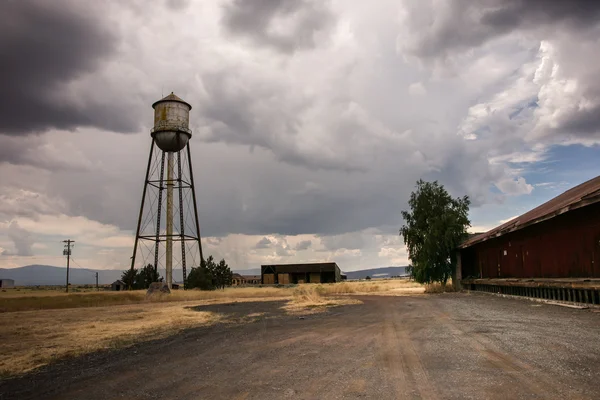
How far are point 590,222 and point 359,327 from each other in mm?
11288

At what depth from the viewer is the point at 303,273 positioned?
89.4 meters

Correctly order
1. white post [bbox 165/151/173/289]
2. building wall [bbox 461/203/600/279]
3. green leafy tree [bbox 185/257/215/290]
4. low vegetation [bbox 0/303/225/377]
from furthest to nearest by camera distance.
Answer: green leafy tree [bbox 185/257/215/290], white post [bbox 165/151/173/289], building wall [bbox 461/203/600/279], low vegetation [bbox 0/303/225/377]

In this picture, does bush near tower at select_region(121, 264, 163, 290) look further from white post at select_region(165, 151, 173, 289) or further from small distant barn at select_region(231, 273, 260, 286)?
small distant barn at select_region(231, 273, 260, 286)

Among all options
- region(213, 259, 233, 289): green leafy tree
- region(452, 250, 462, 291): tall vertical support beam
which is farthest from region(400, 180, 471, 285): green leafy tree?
region(213, 259, 233, 289): green leafy tree

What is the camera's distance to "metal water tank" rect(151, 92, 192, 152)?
48625 millimetres

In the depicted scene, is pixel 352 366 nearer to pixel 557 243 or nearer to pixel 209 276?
pixel 557 243

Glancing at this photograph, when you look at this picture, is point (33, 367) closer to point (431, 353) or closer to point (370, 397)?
point (370, 397)

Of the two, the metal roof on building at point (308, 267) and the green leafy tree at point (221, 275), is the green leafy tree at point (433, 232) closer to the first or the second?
the green leafy tree at point (221, 275)

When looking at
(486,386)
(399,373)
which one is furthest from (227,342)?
(486,386)

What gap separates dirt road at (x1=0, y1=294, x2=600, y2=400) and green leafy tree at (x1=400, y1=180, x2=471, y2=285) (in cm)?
2465

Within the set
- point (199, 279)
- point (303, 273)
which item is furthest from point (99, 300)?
point (303, 273)

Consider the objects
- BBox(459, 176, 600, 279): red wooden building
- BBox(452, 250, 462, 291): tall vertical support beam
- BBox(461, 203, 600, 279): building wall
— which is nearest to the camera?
BBox(459, 176, 600, 279): red wooden building

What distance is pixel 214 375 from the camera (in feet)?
24.9

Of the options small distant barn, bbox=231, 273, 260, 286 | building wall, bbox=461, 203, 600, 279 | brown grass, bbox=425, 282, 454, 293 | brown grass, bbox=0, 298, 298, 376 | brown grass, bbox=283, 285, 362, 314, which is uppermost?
building wall, bbox=461, 203, 600, 279
